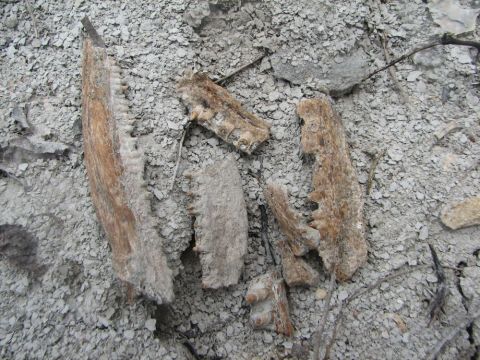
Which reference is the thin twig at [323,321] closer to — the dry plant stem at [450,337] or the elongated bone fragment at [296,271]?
the elongated bone fragment at [296,271]

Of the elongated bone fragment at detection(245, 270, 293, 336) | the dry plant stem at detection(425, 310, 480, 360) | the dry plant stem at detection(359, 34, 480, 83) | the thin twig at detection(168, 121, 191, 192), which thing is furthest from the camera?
the dry plant stem at detection(359, 34, 480, 83)

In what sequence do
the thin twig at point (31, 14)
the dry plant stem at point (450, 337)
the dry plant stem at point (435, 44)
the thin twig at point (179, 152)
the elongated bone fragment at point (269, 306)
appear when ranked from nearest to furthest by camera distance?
the dry plant stem at point (450, 337)
the elongated bone fragment at point (269, 306)
the thin twig at point (179, 152)
the dry plant stem at point (435, 44)
the thin twig at point (31, 14)

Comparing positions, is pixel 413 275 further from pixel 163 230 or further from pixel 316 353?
pixel 163 230

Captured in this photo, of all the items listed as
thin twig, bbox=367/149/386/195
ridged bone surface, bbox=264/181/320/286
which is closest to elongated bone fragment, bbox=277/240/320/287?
ridged bone surface, bbox=264/181/320/286

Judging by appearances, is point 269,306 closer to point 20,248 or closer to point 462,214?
point 462,214

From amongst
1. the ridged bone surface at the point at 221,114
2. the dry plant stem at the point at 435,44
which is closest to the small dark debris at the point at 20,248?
the ridged bone surface at the point at 221,114

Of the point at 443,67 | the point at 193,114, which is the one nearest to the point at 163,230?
the point at 193,114

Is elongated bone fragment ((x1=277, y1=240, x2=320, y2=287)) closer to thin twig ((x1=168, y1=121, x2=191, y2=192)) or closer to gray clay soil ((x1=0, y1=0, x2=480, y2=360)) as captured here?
gray clay soil ((x1=0, y1=0, x2=480, y2=360))
